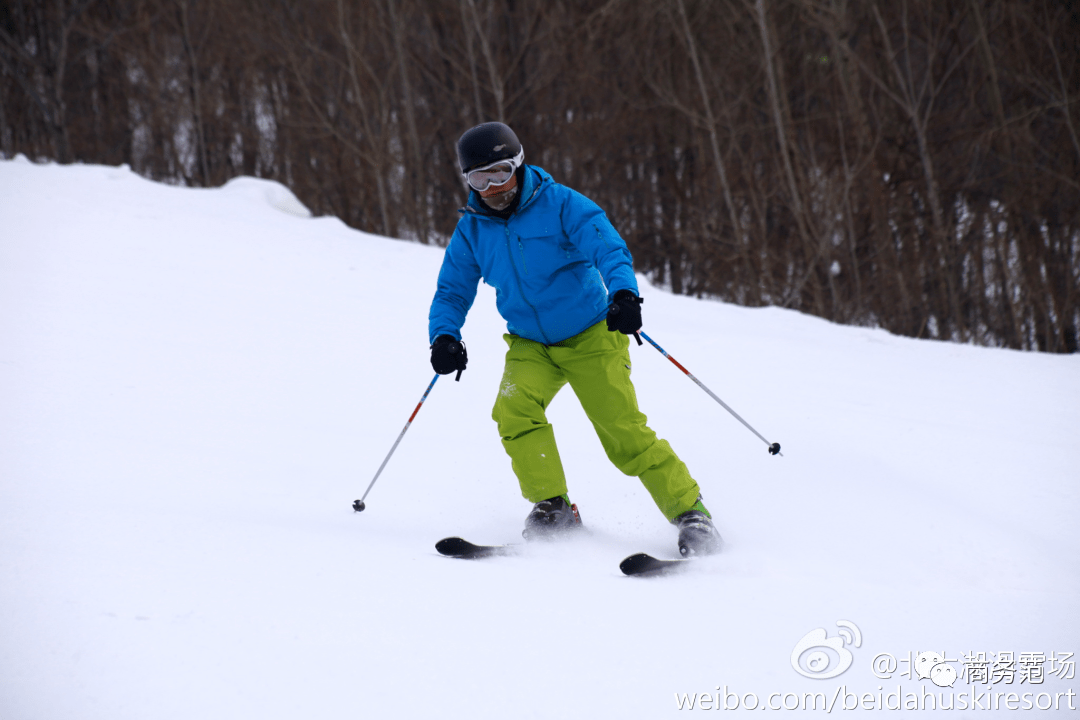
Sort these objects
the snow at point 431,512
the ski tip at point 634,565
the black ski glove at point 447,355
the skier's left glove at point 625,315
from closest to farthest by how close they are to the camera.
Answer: the snow at point 431,512 < the ski tip at point 634,565 < the skier's left glove at point 625,315 < the black ski glove at point 447,355

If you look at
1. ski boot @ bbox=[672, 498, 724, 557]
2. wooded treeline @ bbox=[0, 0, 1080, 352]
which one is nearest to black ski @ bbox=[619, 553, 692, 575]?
ski boot @ bbox=[672, 498, 724, 557]

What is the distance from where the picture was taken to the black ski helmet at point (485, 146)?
2.38 m

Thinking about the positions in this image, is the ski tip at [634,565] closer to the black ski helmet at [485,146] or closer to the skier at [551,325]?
the skier at [551,325]

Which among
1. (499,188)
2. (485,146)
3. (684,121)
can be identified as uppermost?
(684,121)

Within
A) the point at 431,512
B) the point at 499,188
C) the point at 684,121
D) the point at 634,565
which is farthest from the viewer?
the point at 684,121

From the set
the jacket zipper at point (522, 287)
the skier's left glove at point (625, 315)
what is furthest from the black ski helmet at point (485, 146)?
the skier's left glove at point (625, 315)

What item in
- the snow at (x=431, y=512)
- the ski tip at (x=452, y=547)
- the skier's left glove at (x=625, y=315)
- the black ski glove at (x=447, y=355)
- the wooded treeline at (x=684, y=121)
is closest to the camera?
the snow at (x=431, y=512)

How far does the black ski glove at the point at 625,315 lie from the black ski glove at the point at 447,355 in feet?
1.89

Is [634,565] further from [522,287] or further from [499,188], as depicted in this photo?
[499,188]

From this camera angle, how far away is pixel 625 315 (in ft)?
7.60

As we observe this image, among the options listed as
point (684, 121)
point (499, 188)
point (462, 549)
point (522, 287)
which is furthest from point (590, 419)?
point (684, 121)

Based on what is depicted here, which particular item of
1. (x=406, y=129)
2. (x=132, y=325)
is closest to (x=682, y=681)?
(x=132, y=325)

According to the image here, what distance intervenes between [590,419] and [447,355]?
577 mm

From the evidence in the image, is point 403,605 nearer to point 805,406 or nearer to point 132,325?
point 805,406
